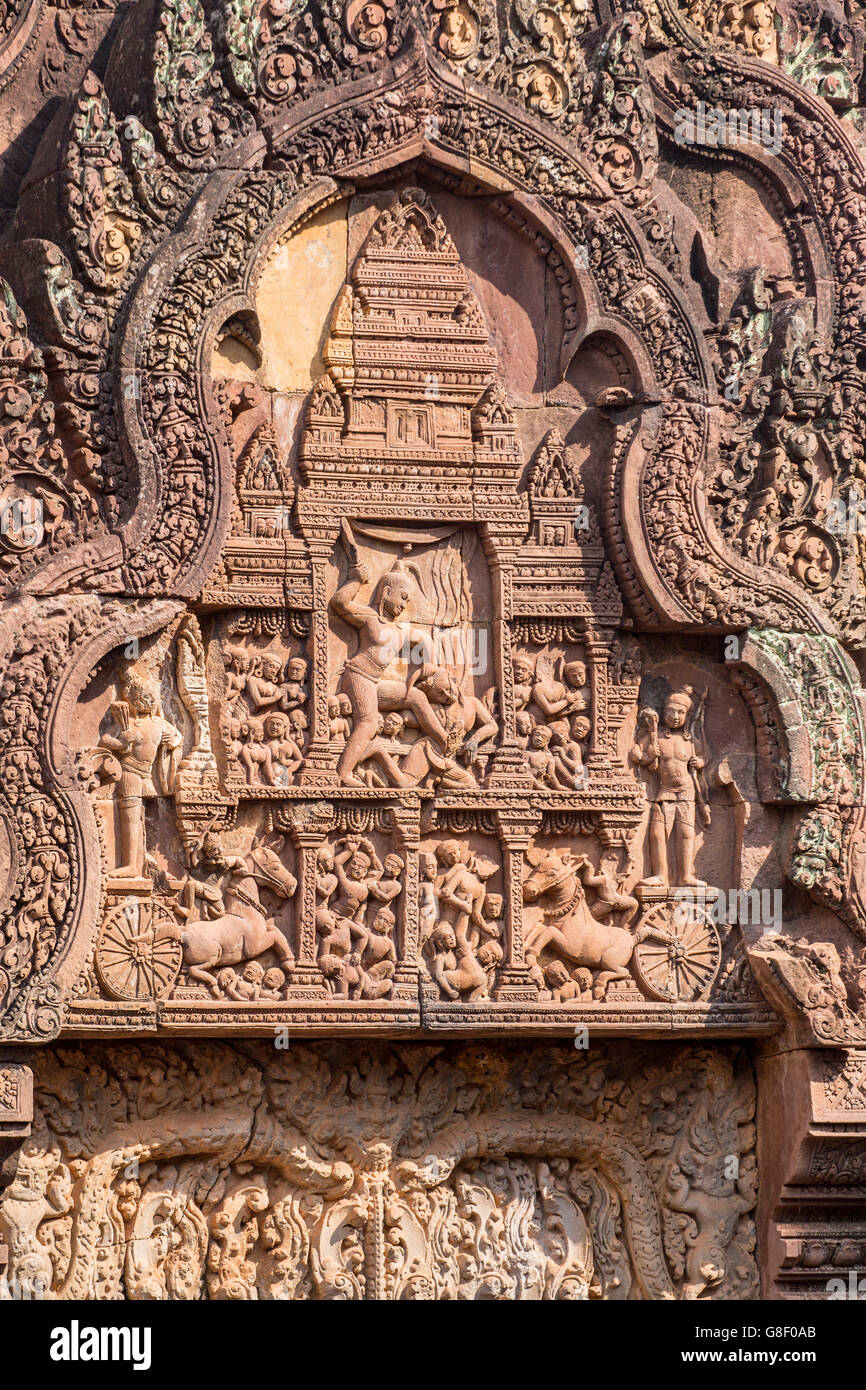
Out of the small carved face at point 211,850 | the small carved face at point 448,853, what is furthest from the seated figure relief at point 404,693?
the small carved face at point 211,850

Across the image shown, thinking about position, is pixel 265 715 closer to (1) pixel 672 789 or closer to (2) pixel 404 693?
(2) pixel 404 693

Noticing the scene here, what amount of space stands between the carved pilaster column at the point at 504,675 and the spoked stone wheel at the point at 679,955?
0.83m

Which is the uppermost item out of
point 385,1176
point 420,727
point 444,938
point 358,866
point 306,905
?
point 420,727

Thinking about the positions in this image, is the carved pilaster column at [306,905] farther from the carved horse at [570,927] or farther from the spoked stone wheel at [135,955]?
the carved horse at [570,927]

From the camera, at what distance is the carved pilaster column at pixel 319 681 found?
984 cm

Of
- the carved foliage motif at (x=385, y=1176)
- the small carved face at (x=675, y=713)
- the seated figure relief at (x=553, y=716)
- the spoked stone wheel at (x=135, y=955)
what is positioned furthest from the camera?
the small carved face at (x=675, y=713)

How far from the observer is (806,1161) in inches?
394

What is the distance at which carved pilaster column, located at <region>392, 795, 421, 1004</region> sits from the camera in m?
9.83

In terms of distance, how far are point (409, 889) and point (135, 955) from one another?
3.78 feet

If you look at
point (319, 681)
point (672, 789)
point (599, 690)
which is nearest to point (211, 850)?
point (319, 681)

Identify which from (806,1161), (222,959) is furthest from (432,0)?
(806,1161)

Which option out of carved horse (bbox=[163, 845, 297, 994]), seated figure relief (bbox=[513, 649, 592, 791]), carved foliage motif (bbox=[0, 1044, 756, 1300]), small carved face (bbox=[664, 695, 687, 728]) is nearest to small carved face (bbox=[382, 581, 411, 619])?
seated figure relief (bbox=[513, 649, 592, 791])

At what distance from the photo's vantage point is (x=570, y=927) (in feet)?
32.9

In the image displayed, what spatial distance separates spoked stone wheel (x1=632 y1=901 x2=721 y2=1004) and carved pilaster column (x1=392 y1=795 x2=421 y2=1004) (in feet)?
3.08
